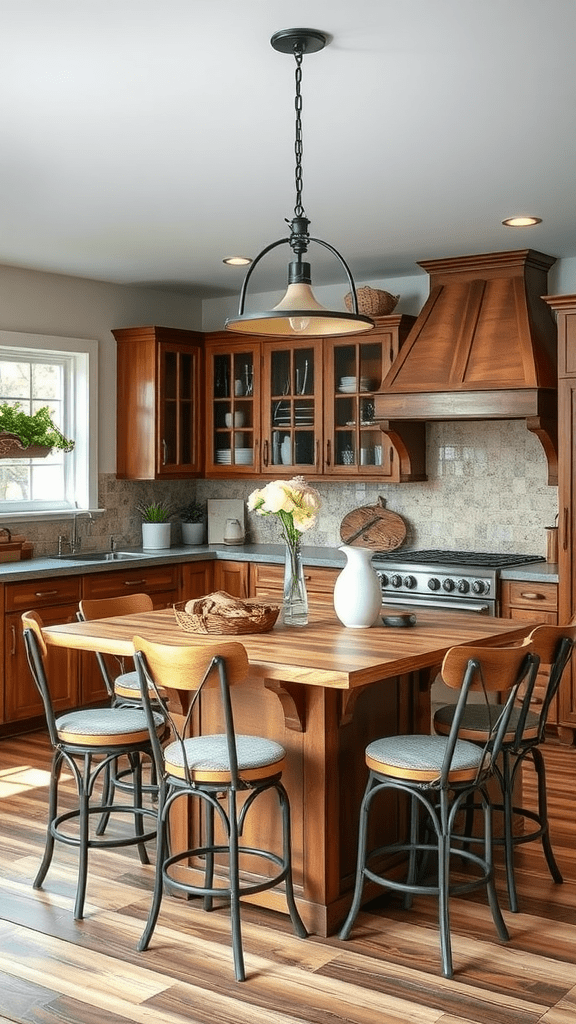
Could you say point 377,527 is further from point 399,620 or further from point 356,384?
point 399,620

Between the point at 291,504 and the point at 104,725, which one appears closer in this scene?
the point at 104,725

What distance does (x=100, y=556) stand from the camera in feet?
22.9

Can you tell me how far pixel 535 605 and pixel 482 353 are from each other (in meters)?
1.42

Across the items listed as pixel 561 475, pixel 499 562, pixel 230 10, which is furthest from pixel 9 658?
pixel 230 10

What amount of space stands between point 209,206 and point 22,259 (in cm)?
176

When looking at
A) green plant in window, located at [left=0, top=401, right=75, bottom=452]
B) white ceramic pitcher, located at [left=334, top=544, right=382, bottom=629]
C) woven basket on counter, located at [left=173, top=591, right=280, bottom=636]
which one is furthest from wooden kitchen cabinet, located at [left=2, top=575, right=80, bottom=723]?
white ceramic pitcher, located at [left=334, top=544, right=382, bottom=629]

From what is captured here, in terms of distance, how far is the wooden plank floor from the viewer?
114 inches

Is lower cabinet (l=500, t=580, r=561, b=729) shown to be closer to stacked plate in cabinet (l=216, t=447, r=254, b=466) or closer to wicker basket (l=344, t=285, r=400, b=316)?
wicker basket (l=344, t=285, r=400, b=316)

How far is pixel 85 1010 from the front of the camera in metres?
2.89

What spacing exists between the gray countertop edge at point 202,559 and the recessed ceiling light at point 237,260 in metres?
1.80

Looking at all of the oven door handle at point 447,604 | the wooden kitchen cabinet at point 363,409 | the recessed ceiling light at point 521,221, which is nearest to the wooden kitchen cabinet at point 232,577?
the wooden kitchen cabinet at point 363,409

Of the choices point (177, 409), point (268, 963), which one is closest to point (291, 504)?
point (268, 963)

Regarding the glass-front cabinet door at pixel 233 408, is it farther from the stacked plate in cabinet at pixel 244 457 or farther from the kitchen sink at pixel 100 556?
the kitchen sink at pixel 100 556

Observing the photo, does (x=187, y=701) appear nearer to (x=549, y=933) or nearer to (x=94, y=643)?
(x=94, y=643)
